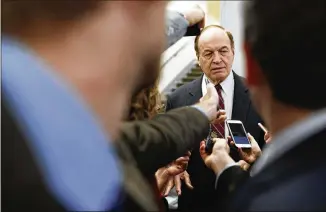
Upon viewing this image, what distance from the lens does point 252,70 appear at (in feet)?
2.06

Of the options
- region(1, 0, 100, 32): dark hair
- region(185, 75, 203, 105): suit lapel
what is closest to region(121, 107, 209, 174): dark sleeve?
region(1, 0, 100, 32): dark hair

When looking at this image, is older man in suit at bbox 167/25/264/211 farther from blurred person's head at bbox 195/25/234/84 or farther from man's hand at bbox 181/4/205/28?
man's hand at bbox 181/4/205/28

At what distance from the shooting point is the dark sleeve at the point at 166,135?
30.5 inches

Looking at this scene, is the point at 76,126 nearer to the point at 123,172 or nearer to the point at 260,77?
the point at 123,172

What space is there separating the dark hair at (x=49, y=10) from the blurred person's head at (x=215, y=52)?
38.2 inches

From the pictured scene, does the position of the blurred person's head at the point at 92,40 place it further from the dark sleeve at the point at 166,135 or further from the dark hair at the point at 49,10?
the dark sleeve at the point at 166,135

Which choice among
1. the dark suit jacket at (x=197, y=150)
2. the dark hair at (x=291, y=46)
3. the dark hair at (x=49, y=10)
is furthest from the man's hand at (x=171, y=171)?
the dark hair at (x=49, y=10)

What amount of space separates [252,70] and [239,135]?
662mm

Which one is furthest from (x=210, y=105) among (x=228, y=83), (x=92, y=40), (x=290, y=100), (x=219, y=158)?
(x=228, y=83)

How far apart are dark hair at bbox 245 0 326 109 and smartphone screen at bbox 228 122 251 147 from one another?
1.98 ft

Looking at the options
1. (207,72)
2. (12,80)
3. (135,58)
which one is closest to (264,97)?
(135,58)

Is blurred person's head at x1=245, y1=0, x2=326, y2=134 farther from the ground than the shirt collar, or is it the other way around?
blurred person's head at x1=245, y1=0, x2=326, y2=134

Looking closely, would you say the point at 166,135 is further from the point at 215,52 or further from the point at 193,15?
the point at 215,52

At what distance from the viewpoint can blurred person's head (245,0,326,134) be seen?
0.57 metres
